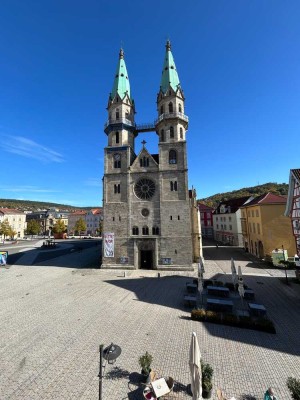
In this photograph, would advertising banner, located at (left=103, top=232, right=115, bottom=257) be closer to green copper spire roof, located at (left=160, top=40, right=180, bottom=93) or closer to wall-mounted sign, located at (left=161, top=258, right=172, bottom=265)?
wall-mounted sign, located at (left=161, top=258, right=172, bottom=265)

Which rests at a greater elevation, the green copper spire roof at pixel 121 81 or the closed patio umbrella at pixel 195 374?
the green copper spire roof at pixel 121 81

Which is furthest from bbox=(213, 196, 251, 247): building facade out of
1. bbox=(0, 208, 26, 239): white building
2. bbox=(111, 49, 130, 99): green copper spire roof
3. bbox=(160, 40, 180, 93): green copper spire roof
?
bbox=(0, 208, 26, 239): white building

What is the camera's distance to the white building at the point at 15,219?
88.1 metres

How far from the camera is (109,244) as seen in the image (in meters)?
33.7

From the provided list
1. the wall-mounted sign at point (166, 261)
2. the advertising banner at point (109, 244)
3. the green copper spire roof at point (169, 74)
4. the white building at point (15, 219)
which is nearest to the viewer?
the wall-mounted sign at point (166, 261)

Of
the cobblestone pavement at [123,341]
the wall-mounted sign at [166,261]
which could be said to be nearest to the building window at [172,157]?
the wall-mounted sign at [166,261]

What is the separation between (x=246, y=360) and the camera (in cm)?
1102

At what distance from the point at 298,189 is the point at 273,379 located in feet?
67.4

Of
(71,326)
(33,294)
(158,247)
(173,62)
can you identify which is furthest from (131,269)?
(173,62)

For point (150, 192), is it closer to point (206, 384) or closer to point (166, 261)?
point (166, 261)

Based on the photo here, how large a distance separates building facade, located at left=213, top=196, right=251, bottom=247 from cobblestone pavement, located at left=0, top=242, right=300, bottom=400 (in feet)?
107

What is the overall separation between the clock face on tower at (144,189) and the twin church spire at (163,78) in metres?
15.2

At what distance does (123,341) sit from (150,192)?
2378 cm

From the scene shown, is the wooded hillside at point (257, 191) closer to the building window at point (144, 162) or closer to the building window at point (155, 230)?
the building window at point (144, 162)
